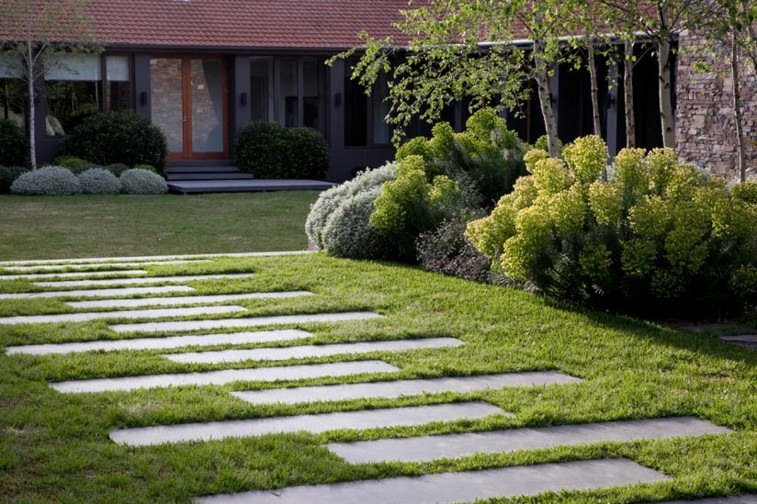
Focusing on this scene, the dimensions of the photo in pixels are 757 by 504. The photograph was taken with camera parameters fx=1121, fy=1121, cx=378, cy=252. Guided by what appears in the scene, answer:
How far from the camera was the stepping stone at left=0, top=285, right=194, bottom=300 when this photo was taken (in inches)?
348

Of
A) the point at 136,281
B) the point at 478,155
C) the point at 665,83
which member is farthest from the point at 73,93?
the point at 665,83

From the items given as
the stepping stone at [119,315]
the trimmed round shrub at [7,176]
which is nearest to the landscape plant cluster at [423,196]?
the stepping stone at [119,315]

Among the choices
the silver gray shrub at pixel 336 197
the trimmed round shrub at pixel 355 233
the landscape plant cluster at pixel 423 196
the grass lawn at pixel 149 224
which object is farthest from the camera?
the grass lawn at pixel 149 224

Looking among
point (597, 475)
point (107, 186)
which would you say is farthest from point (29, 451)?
point (107, 186)

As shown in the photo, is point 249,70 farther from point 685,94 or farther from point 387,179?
point 387,179

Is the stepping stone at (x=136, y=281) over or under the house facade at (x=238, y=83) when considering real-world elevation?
under

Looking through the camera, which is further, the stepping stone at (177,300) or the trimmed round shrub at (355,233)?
the trimmed round shrub at (355,233)

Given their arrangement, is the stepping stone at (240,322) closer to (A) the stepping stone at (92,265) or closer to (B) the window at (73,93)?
(A) the stepping stone at (92,265)

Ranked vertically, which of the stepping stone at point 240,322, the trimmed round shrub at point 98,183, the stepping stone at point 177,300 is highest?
the trimmed round shrub at point 98,183

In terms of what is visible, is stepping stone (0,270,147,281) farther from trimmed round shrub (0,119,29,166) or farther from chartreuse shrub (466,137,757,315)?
trimmed round shrub (0,119,29,166)

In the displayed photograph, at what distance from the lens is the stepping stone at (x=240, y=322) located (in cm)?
757

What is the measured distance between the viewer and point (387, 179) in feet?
38.9

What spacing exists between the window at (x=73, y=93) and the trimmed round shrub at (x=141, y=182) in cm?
Answer: 313

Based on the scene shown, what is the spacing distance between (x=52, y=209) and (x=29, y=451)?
46.2ft
